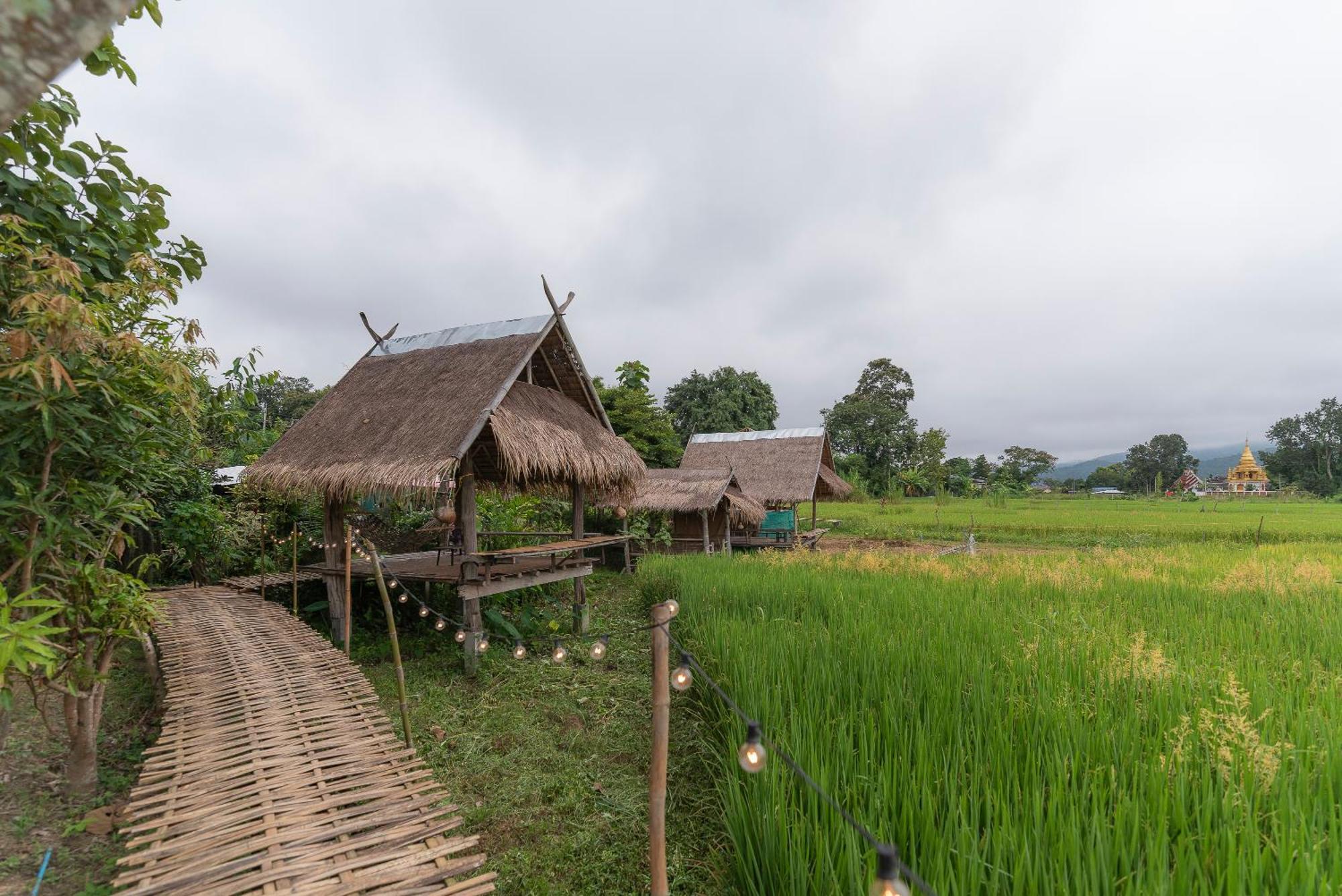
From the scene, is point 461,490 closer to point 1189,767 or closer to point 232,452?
point 1189,767

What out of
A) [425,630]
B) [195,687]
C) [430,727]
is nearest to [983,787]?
[430,727]

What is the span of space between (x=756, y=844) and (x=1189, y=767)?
1673 mm

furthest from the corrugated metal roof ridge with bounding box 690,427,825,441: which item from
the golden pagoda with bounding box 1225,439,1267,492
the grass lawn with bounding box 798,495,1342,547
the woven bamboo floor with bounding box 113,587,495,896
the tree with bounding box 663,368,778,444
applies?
the golden pagoda with bounding box 1225,439,1267,492

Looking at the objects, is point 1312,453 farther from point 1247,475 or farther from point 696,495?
point 696,495

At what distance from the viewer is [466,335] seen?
6.70 metres

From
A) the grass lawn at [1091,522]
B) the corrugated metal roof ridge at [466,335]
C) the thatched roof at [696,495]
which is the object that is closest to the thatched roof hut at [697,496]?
the thatched roof at [696,495]

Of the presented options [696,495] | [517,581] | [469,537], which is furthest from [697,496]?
[469,537]

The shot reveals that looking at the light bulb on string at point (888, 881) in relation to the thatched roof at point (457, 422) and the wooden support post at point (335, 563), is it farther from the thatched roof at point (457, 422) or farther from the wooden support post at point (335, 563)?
the wooden support post at point (335, 563)

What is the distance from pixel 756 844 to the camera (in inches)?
81.8

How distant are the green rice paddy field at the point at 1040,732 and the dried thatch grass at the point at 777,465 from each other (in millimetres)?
9123

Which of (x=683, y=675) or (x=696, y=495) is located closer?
(x=683, y=675)

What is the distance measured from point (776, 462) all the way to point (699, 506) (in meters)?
5.08

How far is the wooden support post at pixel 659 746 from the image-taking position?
181cm

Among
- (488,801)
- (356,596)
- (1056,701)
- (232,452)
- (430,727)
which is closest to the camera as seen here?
(1056,701)
